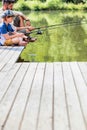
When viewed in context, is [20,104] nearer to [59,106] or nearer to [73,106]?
[59,106]

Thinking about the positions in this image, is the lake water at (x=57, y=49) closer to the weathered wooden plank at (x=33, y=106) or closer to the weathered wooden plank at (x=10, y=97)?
the weathered wooden plank at (x=10, y=97)

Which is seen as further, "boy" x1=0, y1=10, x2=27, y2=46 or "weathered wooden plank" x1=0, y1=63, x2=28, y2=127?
"boy" x1=0, y1=10, x2=27, y2=46

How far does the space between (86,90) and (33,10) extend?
31732 millimetres

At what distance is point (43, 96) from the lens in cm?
400

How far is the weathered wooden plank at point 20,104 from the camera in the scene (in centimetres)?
315

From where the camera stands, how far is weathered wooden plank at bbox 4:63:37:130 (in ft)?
10.3

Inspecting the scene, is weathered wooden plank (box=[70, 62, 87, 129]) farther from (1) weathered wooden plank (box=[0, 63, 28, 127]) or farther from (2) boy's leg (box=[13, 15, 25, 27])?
A: (2) boy's leg (box=[13, 15, 25, 27])

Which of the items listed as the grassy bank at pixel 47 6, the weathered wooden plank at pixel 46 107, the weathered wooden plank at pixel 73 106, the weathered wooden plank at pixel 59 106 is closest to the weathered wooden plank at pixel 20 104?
the weathered wooden plank at pixel 46 107

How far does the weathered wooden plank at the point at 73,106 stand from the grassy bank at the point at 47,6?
102ft

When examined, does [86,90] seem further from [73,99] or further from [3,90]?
[3,90]

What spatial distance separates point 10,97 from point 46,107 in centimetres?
56

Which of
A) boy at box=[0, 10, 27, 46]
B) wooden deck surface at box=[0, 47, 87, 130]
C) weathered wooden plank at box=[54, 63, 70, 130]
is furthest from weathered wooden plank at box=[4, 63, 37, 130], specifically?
boy at box=[0, 10, 27, 46]

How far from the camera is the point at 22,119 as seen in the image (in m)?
3.29

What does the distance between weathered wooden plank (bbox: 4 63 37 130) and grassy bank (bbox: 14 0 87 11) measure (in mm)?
30832
